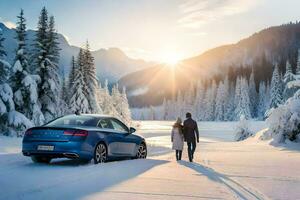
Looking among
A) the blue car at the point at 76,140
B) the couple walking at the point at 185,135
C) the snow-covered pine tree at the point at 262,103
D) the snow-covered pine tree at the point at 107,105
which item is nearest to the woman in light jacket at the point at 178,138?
the couple walking at the point at 185,135

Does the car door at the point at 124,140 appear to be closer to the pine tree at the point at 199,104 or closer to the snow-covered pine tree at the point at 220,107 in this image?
the snow-covered pine tree at the point at 220,107

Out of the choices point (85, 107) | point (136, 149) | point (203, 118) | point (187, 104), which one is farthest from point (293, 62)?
point (136, 149)

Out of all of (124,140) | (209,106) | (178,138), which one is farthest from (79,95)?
(209,106)

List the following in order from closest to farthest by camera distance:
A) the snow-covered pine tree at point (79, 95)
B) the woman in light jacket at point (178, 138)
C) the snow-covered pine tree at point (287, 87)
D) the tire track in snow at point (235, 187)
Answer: the tire track in snow at point (235, 187), the woman in light jacket at point (178, 138), the snow-covered pine tree at point (287, 87), the snow-covered pine tree at point (79, 95)

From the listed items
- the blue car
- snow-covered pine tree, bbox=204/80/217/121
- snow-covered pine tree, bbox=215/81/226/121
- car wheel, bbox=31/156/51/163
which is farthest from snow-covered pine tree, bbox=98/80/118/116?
car wheel, bbox=31/156/51/163

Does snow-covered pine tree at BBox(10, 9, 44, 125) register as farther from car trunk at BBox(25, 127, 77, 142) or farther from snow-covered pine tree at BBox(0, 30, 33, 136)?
car trunk at BBox(25, 127, 77, 142)

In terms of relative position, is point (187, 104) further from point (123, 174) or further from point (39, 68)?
point (123, 174)

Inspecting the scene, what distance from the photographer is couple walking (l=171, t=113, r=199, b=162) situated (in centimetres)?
1799

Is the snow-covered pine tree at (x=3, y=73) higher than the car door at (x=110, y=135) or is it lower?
higher

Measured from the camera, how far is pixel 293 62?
19225 cm

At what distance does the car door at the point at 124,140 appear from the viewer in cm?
1544

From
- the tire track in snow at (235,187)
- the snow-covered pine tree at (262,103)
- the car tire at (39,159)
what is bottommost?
the tire track in snow at (235,187)

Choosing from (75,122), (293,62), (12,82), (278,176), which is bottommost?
(278,176)

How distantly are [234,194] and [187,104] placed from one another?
17091 centimetres
